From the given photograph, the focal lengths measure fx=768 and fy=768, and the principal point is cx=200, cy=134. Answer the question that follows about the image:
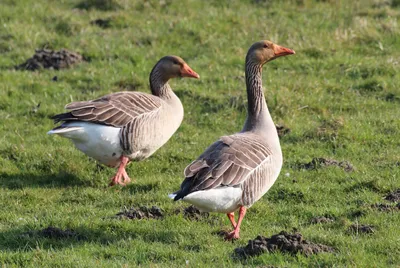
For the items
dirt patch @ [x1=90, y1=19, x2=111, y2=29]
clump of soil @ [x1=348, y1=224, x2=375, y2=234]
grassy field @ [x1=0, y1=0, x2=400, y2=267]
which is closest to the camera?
grassy field @ [x1=0, y1=0, x2=400, y2=267]

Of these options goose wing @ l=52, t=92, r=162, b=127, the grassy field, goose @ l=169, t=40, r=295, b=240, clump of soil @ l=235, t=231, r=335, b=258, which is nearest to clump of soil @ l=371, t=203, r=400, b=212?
the grassy field

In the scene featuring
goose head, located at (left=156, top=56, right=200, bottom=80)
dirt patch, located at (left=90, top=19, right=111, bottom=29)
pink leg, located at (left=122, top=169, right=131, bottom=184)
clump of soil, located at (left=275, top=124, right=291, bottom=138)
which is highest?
goose head, located at (left=156, top=56, right=200, bottom=80)

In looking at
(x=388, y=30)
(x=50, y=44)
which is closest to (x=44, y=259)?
(x=50, y=44)

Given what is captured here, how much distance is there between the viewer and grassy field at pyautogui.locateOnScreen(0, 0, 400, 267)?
769cm

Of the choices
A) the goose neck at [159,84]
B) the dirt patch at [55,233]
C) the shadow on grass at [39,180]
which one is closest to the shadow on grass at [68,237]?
the dirt patch at [55,233]

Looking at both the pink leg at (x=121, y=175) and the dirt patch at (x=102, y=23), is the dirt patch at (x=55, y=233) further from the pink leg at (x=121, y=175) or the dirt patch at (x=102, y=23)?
the dirt patch at (x=102, y=23)

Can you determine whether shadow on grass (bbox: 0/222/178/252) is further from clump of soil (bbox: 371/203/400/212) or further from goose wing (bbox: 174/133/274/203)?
clump of soil (bbox: 371/203/400/212)

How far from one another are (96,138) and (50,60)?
5.05 m

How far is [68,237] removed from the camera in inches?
312

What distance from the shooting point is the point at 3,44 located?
51.2 feet

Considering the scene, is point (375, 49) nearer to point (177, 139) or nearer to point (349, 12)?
point (349, 12)

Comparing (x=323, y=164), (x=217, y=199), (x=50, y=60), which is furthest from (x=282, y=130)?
(x=50, y=60)

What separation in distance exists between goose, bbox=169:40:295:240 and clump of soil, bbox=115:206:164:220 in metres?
0.88

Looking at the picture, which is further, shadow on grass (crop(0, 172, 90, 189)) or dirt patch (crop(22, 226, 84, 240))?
shadow on grass (crop(0, 172, 90, 189))
